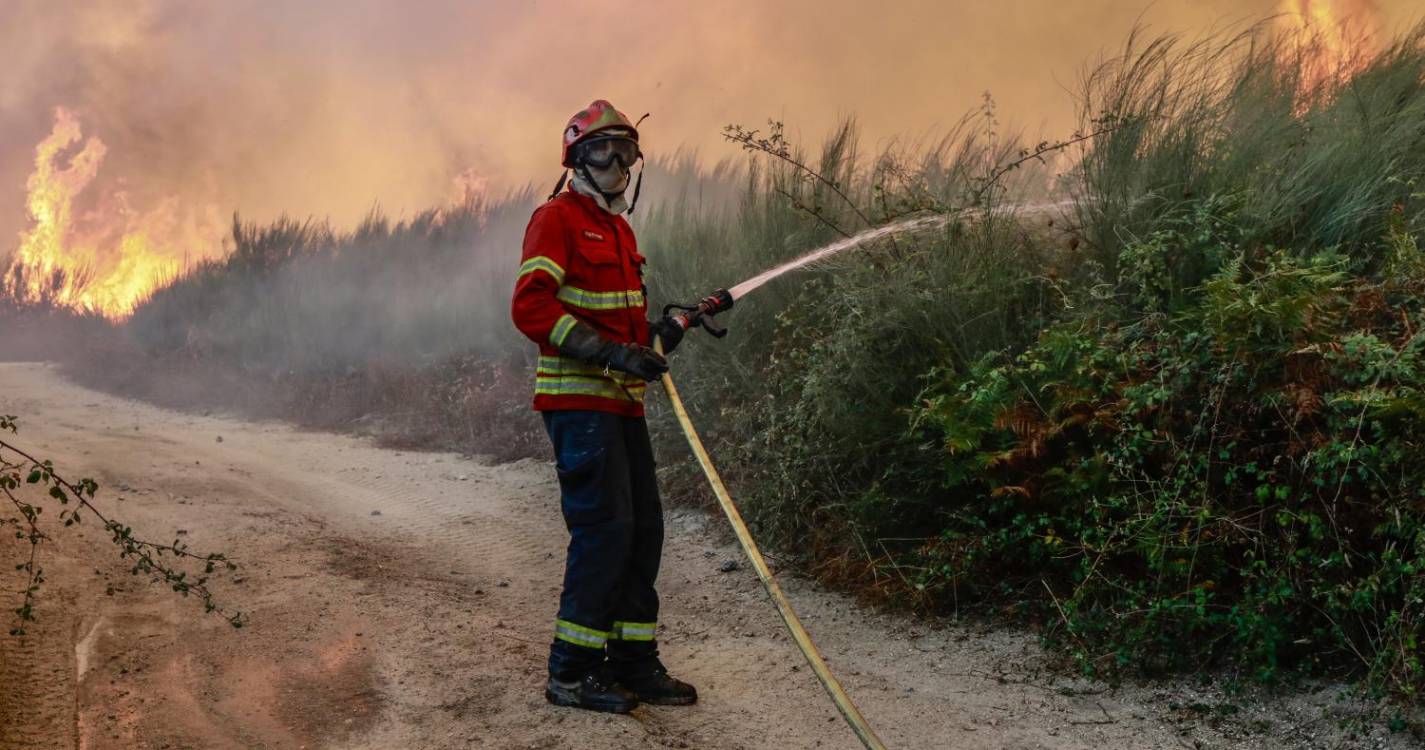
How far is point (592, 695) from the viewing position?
15.7 ft

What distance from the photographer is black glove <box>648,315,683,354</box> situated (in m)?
4.96

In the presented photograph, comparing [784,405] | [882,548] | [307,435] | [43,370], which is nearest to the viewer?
[882,548]

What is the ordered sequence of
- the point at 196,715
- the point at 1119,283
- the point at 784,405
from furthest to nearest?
1. the point at 784,405
2. the point at 1119,283
3. the point at 196,715

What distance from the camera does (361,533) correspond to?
7.91 metres

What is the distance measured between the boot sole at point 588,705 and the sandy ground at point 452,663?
4 cm

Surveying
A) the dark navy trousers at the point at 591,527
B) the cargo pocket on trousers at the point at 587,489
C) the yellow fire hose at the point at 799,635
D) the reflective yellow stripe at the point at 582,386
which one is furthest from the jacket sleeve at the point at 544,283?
the yellow fire hose at the point at 799,635

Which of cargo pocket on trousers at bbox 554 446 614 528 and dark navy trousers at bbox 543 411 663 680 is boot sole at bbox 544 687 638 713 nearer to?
dark navy trousers at bbox 543 411 663 680

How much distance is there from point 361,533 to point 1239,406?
213 inches

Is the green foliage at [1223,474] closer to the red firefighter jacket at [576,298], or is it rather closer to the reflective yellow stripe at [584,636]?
the red firefighter jacket at [576,298]

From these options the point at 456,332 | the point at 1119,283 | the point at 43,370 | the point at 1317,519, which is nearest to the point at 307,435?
the point at 456,332

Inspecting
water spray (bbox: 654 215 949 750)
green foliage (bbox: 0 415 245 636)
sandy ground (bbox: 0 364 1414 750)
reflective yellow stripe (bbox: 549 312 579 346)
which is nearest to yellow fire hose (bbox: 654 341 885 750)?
water spray (bbox: 654 215 949 750)

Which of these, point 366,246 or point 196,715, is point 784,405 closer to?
point 196,715

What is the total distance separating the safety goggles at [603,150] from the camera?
481cm

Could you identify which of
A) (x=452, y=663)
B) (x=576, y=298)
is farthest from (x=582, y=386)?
(x=452, y=663)
